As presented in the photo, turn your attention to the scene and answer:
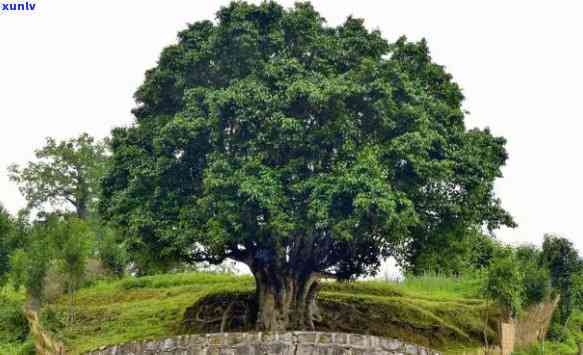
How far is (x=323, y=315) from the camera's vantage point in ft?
69.8

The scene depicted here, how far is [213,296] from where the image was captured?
73.4ft

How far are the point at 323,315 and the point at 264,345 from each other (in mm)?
5631

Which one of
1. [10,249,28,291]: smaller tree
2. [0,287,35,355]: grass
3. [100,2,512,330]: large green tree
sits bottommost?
[0,287,35,355]: grass

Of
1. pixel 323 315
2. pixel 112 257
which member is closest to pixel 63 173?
pixel 112 257

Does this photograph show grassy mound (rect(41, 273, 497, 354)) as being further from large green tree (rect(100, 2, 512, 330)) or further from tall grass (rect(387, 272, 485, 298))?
large green tree (rect(100, 2, 512, 330))

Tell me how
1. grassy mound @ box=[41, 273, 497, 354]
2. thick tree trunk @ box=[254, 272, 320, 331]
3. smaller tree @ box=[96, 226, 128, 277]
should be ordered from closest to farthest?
thick tree trunk @ box=[254, 272, 320, 331] → grassy mound @ box=[41, 273, 497, 354] → smaller tree @ box=[96, 226, 128, 277]

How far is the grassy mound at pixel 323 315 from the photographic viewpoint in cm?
2069

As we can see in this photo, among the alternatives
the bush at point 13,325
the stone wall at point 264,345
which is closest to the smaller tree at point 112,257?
the bush at point 13,325

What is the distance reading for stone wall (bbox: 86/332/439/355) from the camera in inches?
627

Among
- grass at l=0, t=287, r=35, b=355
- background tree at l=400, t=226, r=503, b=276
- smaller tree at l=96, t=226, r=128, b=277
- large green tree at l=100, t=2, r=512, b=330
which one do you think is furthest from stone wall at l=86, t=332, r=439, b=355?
smaller tree at l=96, t=226, r=128, b=277

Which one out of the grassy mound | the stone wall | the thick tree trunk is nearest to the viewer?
the stone wall

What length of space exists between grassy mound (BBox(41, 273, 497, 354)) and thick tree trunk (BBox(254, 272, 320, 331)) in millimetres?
1204

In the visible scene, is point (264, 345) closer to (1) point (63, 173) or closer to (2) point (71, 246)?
(2) point (71, 246)

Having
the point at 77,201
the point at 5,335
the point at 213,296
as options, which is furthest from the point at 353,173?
the point at 77,201
